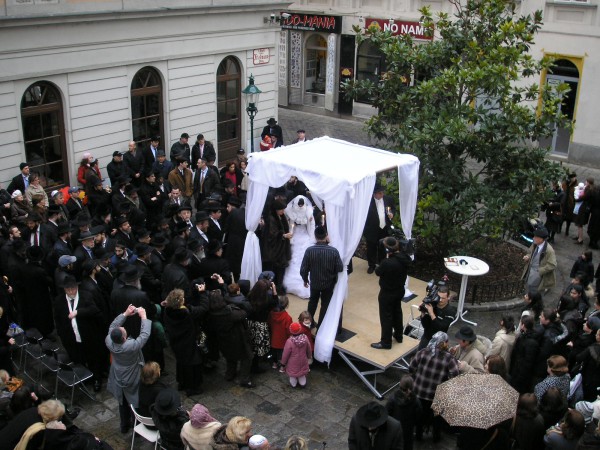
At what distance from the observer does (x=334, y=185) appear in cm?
1068

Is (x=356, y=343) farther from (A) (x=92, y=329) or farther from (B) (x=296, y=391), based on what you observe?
(A) (x=92, y=329)

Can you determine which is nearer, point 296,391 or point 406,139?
point 296,391

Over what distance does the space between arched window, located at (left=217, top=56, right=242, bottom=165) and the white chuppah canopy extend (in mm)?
8349

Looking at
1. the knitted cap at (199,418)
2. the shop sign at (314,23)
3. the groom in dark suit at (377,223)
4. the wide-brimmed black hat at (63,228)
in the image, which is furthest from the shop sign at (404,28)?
the knitted cap at (199,418)

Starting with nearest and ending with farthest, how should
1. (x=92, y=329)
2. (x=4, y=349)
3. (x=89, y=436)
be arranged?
(x=89, y=436), (x=4, y=349), (x=92, y=329)

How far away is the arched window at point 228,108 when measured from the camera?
20375 millimetres

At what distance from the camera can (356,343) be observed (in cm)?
1038

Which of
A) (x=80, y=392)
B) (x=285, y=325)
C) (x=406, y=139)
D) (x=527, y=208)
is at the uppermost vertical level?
(x=406, y=139)

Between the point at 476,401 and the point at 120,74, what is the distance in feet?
42.4

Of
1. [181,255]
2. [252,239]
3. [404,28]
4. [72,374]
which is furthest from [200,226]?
[404,28]

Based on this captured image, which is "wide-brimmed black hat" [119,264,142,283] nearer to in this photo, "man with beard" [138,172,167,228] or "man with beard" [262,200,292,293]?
"man with beard" [262,200,292,293]

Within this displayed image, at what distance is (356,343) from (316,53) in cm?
2030

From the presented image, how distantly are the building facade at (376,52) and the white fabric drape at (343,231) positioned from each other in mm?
8658

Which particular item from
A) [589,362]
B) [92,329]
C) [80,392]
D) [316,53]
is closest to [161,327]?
[92,329]
